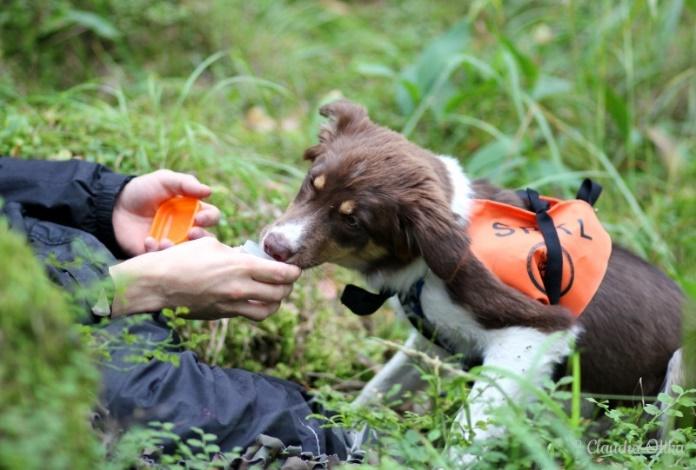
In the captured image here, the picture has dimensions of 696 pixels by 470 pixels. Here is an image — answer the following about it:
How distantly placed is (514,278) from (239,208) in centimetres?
166

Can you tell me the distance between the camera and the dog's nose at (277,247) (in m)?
3.10

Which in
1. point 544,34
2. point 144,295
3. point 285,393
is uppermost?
point 544,34

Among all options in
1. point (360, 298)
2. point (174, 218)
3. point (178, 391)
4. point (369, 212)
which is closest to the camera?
point (178, 391)

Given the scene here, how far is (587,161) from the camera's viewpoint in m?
5.71

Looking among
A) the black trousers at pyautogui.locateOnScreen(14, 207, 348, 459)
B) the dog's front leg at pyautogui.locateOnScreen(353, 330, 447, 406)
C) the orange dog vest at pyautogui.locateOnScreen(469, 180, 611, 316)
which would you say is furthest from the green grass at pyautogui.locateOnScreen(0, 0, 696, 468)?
the orange dog vest at pyautogui.locateOnScreen(469, 180, 611, 316)

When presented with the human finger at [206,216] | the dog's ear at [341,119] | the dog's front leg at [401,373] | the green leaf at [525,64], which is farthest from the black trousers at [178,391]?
the green leaf at [525,64]

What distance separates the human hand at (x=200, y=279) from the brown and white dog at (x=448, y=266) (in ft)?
0.67

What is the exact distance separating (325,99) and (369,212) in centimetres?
275

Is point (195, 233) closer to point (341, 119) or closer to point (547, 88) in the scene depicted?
point (341, 119)

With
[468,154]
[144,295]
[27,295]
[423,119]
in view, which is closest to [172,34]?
[423,119]

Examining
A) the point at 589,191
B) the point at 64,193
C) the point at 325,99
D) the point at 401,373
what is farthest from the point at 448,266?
the point at 325,99

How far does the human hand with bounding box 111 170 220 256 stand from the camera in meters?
3.40

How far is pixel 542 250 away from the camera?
3230 millimetres

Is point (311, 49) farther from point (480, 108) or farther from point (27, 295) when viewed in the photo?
point (27, 295)
